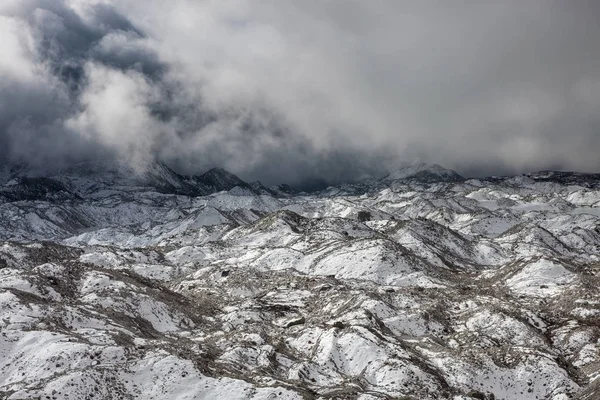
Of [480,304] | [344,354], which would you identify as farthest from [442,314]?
[344,354]

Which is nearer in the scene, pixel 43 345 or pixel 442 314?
pixel 43 345

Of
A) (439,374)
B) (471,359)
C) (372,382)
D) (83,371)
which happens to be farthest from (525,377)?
(83,371)

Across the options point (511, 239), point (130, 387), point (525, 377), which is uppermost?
point (511, 239)

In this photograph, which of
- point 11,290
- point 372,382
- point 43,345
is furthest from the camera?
point 11,290

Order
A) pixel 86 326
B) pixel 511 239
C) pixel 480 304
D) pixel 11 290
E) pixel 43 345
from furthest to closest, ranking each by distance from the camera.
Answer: pixel 511 239 → pixel 480 304 → pixel 11 290 → pixel 86 326 → pixel 43 345

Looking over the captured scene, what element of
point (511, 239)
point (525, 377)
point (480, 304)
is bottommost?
point (525, 377)

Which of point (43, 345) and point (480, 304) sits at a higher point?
point (480, 304)

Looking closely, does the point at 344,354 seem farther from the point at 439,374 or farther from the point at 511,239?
the point at 511,239

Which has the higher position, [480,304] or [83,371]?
[480,304]

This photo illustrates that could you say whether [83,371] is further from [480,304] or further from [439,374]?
[480,304]
